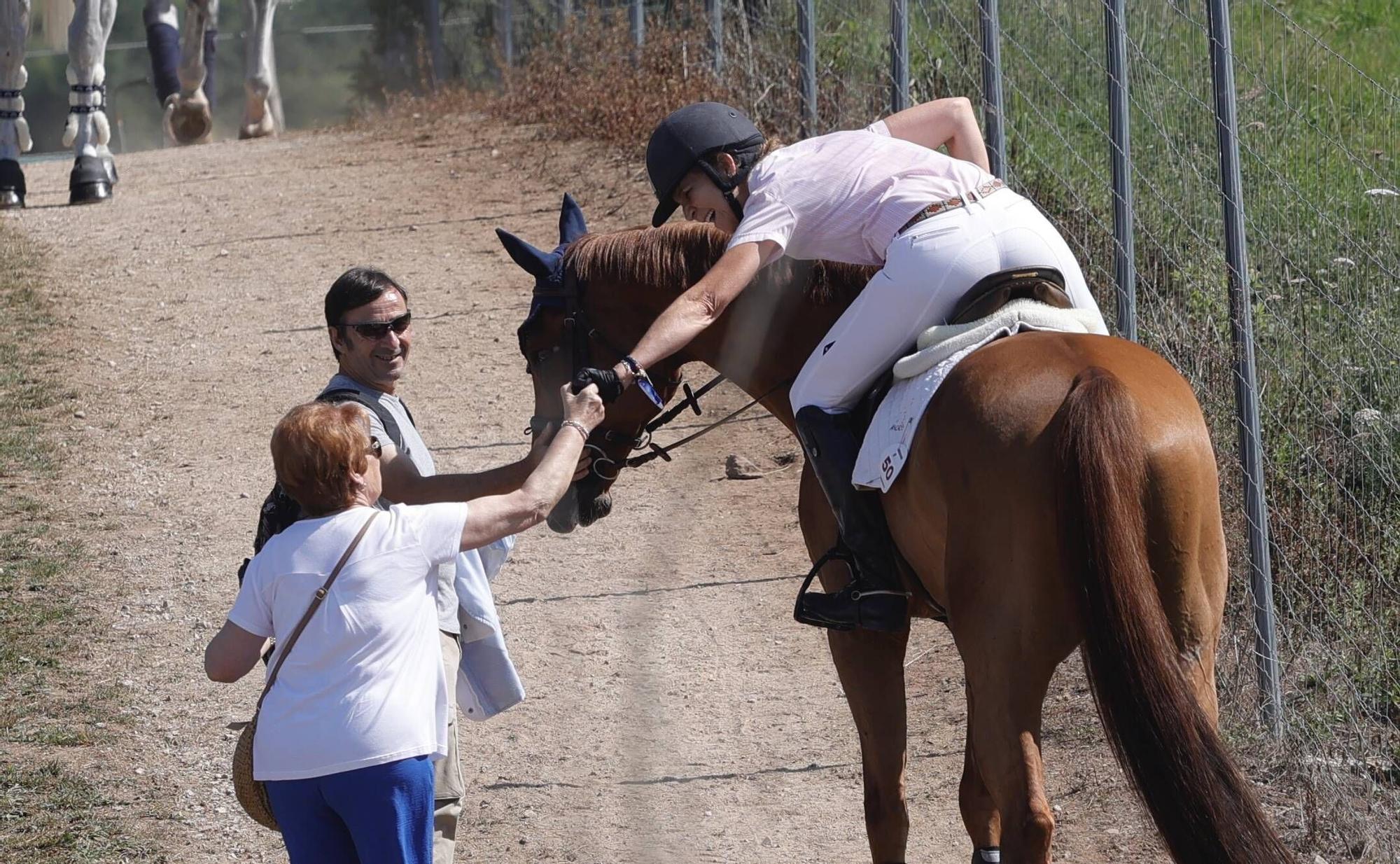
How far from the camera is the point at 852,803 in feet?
16.0

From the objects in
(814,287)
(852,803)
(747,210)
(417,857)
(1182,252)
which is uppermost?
(747,210)

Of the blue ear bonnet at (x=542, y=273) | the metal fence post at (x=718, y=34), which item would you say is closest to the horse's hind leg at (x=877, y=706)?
the blue ear bonnet at (x=542, y=273)

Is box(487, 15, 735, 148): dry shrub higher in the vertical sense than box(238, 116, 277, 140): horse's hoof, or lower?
higher

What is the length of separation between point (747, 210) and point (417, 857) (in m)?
1.83

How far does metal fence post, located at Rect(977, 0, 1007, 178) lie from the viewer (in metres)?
6.08

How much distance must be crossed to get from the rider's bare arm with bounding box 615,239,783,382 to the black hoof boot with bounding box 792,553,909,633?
0.71m

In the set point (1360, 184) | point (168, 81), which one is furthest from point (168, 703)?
point (168, 81)

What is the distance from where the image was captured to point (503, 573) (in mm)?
6746

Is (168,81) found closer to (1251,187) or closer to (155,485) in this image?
(155,485)

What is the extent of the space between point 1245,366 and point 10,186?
10445mm

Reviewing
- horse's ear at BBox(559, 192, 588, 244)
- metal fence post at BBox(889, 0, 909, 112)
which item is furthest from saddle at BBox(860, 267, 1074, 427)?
metal fence post at BBox(889, 0, 909, 112)

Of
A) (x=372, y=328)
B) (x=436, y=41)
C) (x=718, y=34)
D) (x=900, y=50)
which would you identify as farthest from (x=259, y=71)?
(x=372, y=328)

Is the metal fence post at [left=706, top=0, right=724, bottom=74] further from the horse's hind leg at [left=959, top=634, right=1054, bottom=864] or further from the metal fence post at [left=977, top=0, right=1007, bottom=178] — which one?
the horse's hind leg at [left=959, top=634, right=1054, bottom=864]

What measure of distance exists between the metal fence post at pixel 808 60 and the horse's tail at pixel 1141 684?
6.49m
